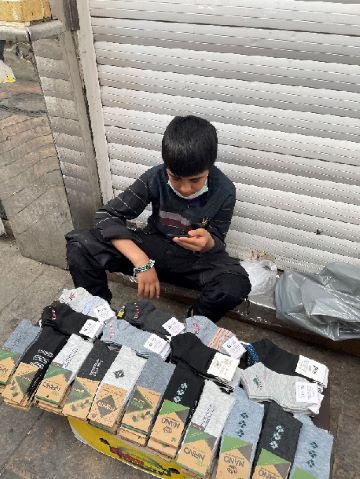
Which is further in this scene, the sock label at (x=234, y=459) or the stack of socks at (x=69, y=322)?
the stack of socks at (x=69, y=322)

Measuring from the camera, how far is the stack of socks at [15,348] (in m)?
2.34

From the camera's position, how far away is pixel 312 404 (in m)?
2.14

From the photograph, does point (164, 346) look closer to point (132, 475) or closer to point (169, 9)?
point (132, 475)

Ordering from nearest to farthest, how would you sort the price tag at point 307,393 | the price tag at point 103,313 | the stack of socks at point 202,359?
the price tag at point 307,393 < the stack of socks at point 202,359 < the price tag at point 103,313

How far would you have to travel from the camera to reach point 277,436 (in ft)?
6.59

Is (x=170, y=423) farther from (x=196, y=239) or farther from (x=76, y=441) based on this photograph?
(x=196, y=239)

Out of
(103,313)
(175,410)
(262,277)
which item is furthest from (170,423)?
(262,277)

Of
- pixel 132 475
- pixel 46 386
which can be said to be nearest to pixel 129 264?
pixel 46 386

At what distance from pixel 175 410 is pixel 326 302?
4.95ft

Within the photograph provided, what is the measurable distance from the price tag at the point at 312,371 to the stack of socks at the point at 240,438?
0.34 meters

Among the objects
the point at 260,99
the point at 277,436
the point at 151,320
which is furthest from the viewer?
the point at 260,99

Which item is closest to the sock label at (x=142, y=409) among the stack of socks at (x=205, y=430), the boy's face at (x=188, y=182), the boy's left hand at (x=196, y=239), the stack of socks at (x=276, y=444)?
the stack of socks at (x=205, y=430)

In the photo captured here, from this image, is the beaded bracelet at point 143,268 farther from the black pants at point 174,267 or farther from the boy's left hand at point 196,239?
the boy's left hand at point 196,239

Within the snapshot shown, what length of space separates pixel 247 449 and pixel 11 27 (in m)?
2.91
